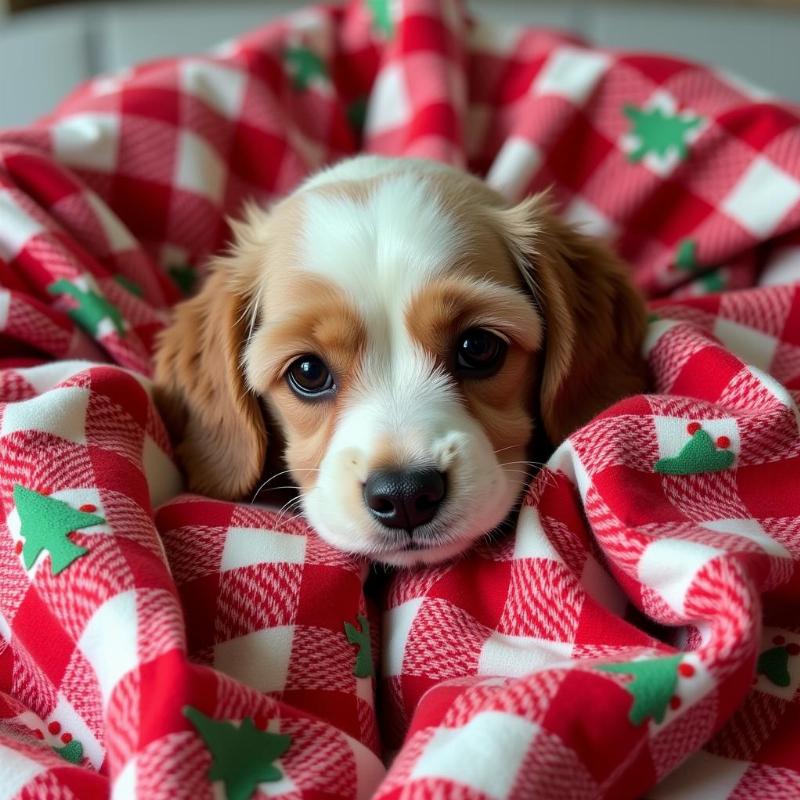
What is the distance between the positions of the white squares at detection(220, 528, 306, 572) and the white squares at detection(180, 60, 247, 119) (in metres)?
1.24

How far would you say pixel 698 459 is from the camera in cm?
134

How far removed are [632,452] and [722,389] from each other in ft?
0.72

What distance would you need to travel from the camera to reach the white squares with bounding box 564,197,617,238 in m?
2.25

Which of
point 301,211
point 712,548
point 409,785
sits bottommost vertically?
point 409,785

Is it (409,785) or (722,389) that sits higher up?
(722,389)

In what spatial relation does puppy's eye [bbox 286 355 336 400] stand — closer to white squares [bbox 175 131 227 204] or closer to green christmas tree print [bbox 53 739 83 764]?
green christmas tree print [bbox 53 739 83 764]

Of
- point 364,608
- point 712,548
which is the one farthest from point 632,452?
point 364,608

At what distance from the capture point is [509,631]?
129 centimetres

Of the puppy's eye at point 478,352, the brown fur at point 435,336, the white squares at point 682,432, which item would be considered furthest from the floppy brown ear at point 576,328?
the white squares at point 682,432

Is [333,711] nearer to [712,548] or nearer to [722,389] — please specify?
[712,548]

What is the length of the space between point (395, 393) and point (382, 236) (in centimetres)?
25

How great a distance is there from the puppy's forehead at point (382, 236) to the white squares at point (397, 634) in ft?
1.53

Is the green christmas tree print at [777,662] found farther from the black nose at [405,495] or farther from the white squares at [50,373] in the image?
the white squares at [50,373]

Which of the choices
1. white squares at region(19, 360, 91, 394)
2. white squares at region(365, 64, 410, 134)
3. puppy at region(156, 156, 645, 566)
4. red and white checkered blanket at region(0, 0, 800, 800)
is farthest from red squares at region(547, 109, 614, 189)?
white squares at region(19, 360, 91, 394)
